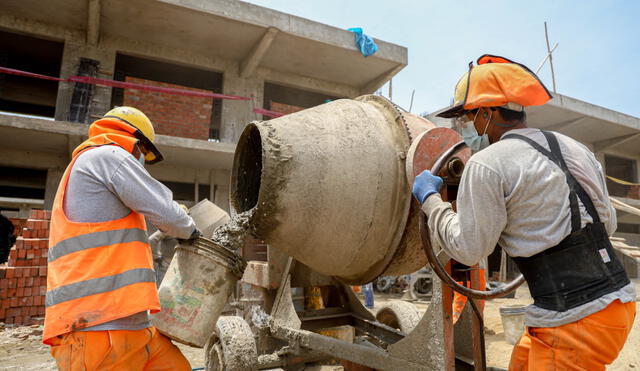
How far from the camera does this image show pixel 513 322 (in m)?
4.72

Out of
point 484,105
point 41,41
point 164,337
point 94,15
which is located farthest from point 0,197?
point 484,105

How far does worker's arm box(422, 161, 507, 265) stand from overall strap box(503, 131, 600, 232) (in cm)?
21

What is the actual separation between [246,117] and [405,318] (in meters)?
6.79

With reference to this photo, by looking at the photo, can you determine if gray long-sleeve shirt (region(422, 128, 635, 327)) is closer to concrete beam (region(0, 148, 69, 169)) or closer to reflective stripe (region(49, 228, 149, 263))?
reflective stripe (region(49, 228, 149, 263))

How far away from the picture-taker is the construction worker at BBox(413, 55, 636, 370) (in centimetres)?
135

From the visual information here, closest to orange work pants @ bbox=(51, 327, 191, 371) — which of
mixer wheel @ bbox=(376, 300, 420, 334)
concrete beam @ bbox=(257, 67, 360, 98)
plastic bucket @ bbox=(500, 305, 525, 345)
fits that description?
mixer wheel @ bbox=(376, 300, 420, 334)

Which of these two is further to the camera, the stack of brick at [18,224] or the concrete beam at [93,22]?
the stack of brick at [18,224]

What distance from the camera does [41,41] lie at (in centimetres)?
868

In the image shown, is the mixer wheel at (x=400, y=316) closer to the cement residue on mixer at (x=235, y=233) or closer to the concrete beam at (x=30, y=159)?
the cement residue on mixer at (x=235, y=233)

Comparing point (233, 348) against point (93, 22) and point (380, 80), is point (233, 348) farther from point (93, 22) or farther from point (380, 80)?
point (380, 80)

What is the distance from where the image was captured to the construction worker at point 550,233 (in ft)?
4.44

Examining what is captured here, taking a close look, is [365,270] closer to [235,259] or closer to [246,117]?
[235,259]

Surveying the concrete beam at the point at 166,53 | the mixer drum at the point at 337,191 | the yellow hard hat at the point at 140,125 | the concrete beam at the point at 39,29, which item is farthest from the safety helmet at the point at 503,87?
the concrete beam at the point at 39,29

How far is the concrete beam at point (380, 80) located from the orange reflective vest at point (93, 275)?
348 inches
